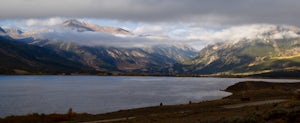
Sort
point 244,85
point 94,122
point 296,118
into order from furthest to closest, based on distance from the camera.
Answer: point 244,85
point 94,122
point 296,118

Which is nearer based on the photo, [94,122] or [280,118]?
[280,118]

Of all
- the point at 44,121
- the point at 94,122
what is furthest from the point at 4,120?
the point at 94,122

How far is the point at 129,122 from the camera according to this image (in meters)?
45.1

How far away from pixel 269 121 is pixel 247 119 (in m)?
1.85

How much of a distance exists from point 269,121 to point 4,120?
4160 cm

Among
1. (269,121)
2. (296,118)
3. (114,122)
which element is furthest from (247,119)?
(114,122)

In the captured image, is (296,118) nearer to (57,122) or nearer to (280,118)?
(280,118)

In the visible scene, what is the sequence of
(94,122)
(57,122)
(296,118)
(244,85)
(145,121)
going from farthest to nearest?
(244,85) → (57,122) → (94,122) → (145,121) → (296,118)

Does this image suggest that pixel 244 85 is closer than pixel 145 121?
No

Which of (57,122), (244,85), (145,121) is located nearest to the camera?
(145,121)

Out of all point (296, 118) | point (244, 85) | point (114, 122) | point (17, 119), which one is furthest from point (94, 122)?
point (244, 85)

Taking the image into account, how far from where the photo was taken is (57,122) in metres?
55.2

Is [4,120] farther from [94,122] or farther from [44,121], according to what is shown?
[94,122]

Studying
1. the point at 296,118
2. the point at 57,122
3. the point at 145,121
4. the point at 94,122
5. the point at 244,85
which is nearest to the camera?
the point at 296,118
